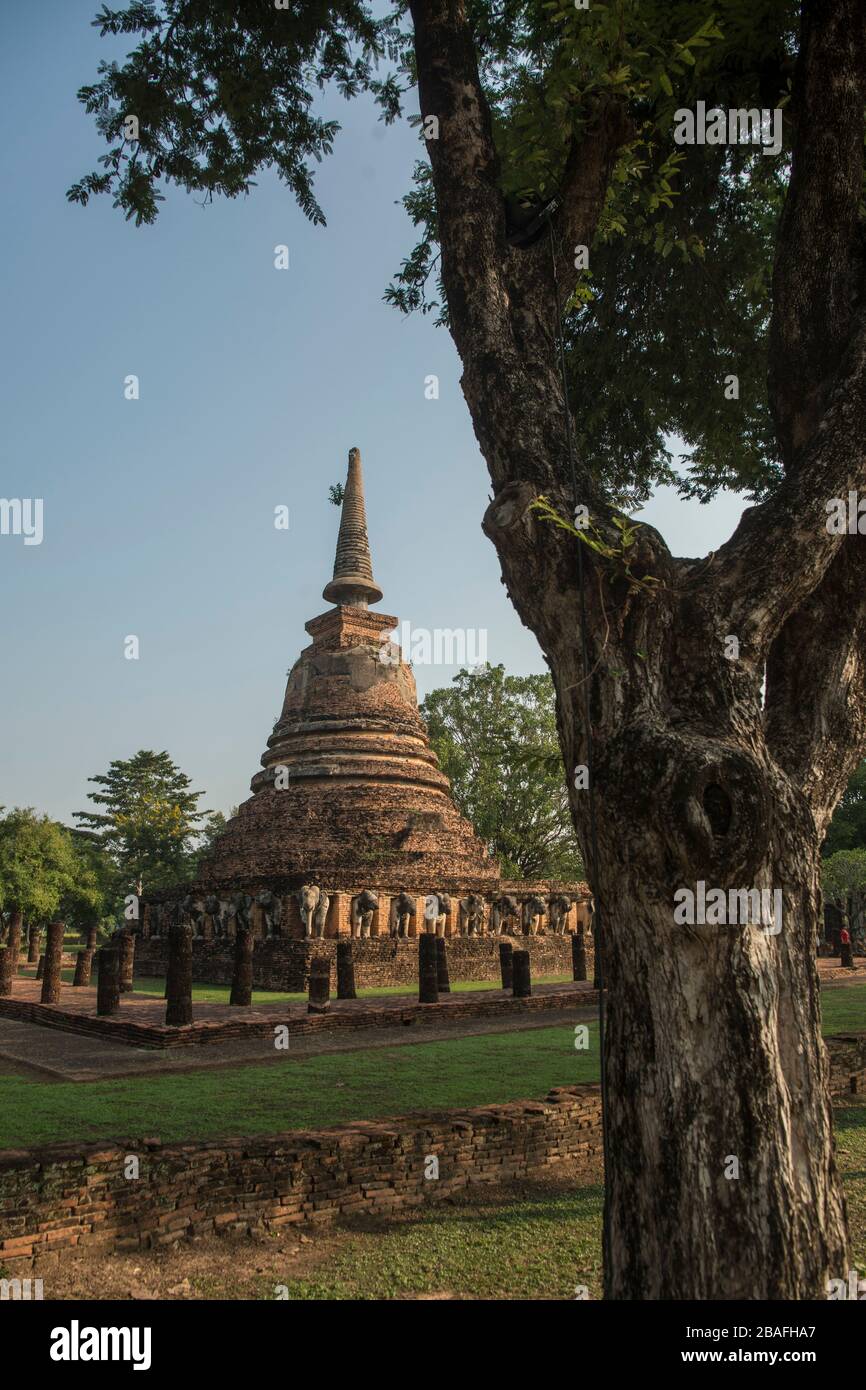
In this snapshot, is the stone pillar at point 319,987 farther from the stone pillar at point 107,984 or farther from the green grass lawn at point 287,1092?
the green grass lawn at point 287,1092

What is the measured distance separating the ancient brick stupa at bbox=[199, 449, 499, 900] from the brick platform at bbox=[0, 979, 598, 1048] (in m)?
4.51

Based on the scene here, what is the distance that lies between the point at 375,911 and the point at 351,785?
5.26 metres

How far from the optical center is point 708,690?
3498 mm

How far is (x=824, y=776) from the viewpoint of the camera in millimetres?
3857

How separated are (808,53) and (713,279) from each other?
3.63m

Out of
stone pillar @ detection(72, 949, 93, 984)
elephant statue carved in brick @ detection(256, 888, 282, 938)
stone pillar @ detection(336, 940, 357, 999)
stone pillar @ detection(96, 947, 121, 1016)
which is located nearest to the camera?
stone pillar @ detection(96, 947, 121, 1016)

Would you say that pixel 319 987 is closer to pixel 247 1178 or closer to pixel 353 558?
pixel 247 1178

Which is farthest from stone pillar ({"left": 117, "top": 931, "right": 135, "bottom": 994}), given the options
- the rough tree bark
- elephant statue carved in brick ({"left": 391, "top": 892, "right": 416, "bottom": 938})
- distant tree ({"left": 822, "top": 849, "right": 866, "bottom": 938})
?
distant tree ({"left": 822, "top": 849, "right": 866, "bottom": 938})

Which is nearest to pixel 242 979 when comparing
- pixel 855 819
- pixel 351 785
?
pixel 351 785

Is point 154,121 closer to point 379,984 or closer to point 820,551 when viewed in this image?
point 820,551

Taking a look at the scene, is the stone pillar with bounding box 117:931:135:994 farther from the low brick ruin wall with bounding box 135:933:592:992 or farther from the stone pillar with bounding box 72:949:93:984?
the stone pillar with bounding box 72:949:93:984

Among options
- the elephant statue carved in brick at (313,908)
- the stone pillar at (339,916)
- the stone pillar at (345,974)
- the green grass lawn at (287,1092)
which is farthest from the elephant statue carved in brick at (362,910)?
the green grass lawn at (287,1092)

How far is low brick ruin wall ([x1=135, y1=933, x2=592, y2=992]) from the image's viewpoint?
1809 centimetres
